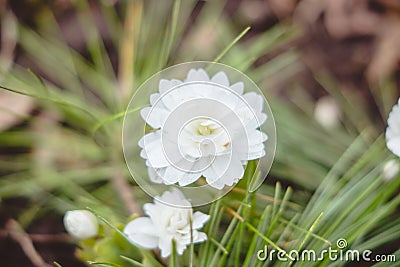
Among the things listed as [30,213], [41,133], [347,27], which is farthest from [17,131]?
[347,27]

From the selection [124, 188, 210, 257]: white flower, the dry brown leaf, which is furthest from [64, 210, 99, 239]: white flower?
the dry brown leaf

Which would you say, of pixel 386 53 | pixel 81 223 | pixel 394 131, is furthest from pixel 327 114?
pixel 81 223

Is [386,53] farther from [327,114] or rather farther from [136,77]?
[136,77]

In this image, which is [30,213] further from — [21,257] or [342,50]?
[342,50]

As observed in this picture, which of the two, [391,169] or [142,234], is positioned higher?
[391,169]

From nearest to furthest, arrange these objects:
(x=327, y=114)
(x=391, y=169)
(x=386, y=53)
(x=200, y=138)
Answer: (x=200, y=138)
(x=391, y=169)
(x=327, y=114)
(x=386, y=53)

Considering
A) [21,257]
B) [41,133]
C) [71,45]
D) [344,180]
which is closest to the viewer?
[344,180]
